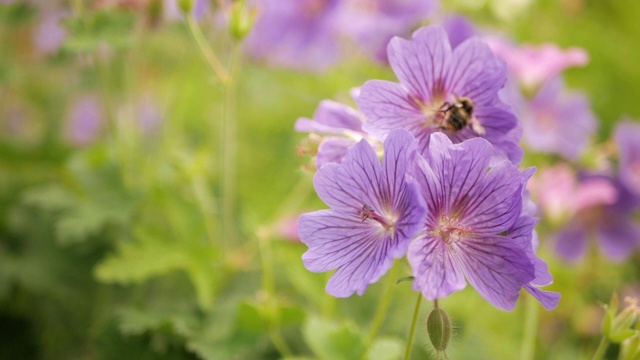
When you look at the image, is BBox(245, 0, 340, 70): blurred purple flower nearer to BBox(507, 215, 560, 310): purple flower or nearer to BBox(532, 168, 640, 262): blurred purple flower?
BBox(532, 168, 640, 262): blurred purple flower

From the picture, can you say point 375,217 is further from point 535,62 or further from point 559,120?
point 559,120

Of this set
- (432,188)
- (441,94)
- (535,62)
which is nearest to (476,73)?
(441,94)

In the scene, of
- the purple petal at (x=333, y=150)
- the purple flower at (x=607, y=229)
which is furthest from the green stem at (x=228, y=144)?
the purple flower at (x=607, y=229)

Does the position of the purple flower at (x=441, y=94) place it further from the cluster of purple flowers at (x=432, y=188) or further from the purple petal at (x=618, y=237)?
the purple petal at (x=618, y=237)

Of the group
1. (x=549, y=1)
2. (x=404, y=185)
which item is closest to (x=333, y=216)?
(x=404, y=185)

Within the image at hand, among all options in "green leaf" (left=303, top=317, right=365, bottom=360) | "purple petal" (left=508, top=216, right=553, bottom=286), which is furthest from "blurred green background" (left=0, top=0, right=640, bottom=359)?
"purple petal" (left=508, top=216, right=553, bottom=286)

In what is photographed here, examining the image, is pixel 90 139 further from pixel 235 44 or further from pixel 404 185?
pixel 404 185
